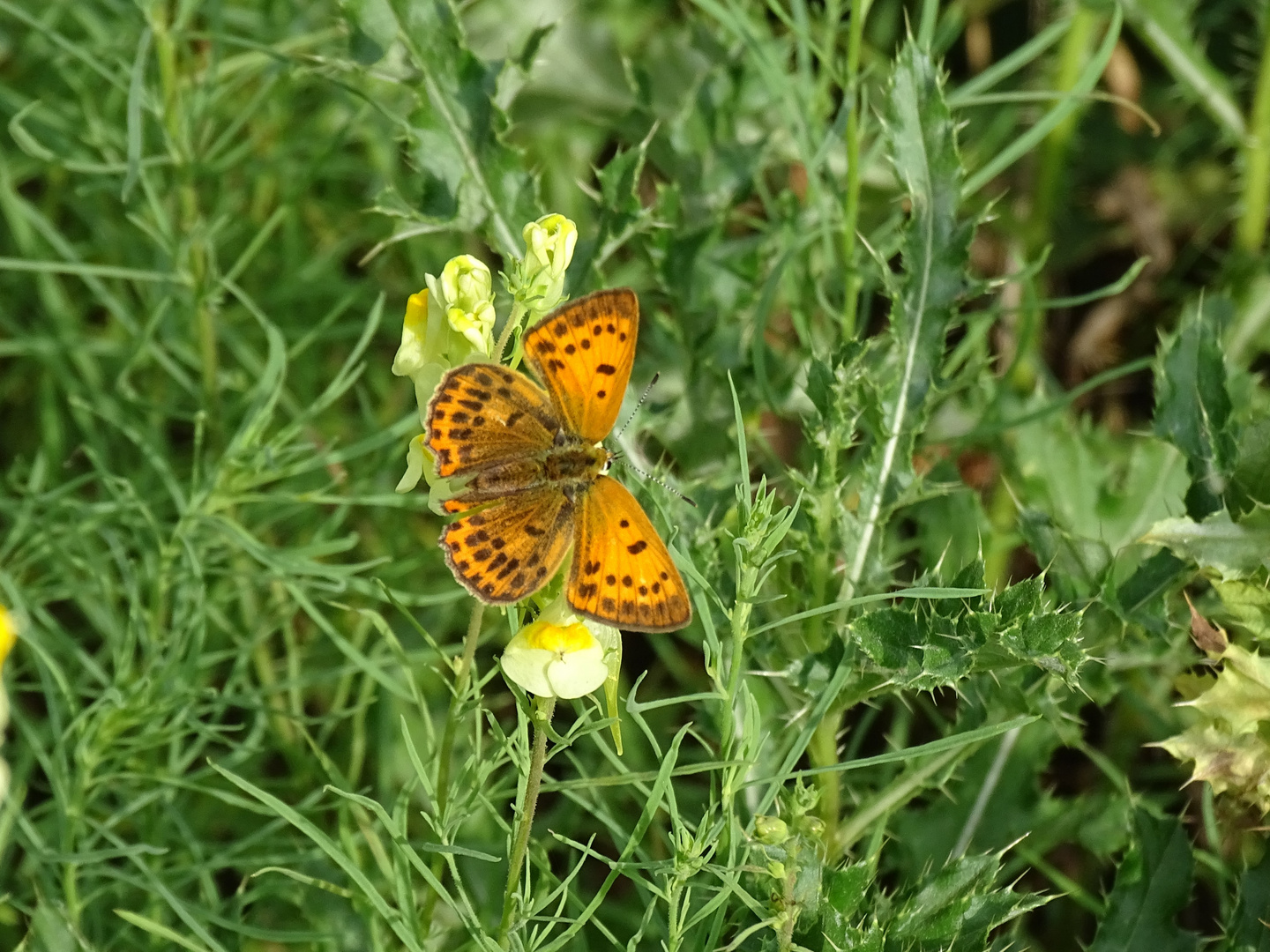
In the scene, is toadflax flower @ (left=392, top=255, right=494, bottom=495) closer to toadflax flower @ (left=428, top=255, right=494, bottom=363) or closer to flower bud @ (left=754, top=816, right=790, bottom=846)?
toadflax flower @ (left=428, top=255, right=494, bottom=363)

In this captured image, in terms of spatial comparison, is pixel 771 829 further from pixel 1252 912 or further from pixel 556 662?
pixel 1252 912

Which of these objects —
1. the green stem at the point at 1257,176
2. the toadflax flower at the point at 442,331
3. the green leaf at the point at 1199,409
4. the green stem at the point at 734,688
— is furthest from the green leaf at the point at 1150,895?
the green stem at the point at 1257,176

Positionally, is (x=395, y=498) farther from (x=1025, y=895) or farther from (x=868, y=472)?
(x=1025, y=895)

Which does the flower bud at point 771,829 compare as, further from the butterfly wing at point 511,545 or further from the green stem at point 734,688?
the butterfly wing at point 511,545

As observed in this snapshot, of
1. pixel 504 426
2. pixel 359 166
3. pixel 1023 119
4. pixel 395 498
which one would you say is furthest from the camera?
pixel 1023 119

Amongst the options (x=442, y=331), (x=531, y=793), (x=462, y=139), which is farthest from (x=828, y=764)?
(x=462, y=139)

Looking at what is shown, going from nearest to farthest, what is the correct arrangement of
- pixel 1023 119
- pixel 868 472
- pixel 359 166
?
pixel 868 472, pixel 359 166, pixel 1023 119

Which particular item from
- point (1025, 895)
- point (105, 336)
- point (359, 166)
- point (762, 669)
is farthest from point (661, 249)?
point (105, 336)
